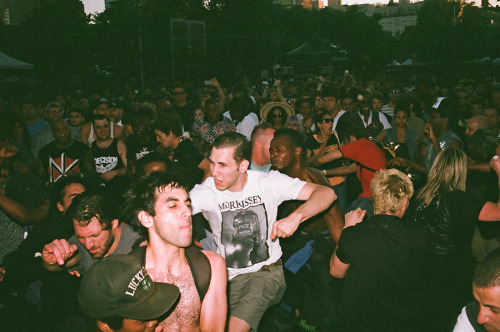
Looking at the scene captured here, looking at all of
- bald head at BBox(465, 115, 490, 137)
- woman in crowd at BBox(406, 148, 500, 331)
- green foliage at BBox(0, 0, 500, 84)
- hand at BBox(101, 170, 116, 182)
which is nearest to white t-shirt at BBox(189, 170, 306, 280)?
woman in crowd at BBox(406, 148, 500, 331)

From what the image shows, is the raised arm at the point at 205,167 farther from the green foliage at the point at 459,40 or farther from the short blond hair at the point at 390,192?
the green foliage at the point at 459,40

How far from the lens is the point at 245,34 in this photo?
3412 cm

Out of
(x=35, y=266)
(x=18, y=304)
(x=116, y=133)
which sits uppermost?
(x=116, y=133)

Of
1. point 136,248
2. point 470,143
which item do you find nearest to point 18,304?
point 136,248

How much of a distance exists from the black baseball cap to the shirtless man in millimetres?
386

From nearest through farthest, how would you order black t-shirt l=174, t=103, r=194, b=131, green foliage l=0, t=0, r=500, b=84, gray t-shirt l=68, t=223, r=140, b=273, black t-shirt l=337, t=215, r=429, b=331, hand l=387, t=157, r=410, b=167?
1. black t-shirt l=337, t=215, r=429, b=331
2. gray t-shirt l=68, t=223, r=140, b=273
3. hand l=387, t=157, r=410, b=167
4. black t-shirt l=174, t=103, r=194, b=131
5. green foliage l=0, t=0, r=500, b=84

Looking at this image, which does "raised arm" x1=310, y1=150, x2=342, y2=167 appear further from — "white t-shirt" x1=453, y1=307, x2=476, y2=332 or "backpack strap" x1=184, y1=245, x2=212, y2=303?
"white t-shirt" x1=453, y1=307, x2=476, y2=332

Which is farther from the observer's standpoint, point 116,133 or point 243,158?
point 116,133

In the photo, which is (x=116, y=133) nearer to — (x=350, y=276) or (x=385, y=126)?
(x=385, y=126)

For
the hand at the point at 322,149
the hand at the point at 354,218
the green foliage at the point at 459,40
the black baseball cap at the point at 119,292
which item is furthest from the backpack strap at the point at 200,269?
the green foliage at the point at 459,40

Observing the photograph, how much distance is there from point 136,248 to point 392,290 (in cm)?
174

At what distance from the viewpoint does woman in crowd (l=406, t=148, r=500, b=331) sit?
3.69 metres

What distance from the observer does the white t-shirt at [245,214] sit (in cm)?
389

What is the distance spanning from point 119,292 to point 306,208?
174 centimetres
